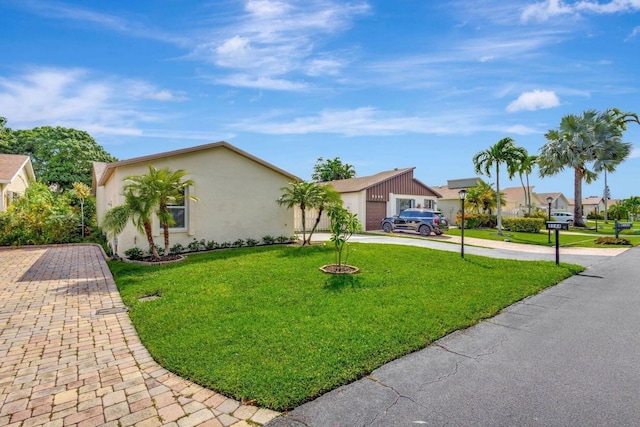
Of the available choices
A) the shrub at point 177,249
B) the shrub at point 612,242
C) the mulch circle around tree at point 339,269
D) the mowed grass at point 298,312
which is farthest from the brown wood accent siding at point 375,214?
the mulch circle around tree at point 339,269

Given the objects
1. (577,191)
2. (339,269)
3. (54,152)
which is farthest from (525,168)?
(54,152)

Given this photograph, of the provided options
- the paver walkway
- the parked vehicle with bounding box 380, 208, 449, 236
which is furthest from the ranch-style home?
the paver walkway

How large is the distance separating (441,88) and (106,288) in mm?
11660

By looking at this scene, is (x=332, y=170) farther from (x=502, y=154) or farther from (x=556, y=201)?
(x=556, y=201)

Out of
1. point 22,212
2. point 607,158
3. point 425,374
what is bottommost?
point 425,374

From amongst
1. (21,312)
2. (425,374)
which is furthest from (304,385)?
(21,312)

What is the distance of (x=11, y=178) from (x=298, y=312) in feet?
58.7

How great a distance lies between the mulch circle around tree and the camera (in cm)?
783

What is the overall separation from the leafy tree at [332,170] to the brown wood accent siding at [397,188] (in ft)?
57.4

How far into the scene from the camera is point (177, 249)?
1113 cm

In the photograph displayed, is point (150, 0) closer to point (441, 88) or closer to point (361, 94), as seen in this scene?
point (361, 94)

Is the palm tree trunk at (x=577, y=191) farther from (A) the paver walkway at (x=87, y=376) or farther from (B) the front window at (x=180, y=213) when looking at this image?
(A) the paver walkway at (x=87, y=376)

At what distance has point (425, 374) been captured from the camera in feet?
11.3

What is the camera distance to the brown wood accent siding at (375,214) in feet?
72.6
